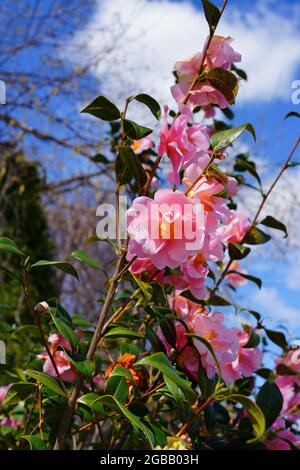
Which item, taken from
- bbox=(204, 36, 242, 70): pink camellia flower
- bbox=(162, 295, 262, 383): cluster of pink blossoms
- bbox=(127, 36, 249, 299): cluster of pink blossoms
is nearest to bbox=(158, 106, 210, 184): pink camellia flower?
bbox=(127, 36, 249, 299): cluster of pink blossoms

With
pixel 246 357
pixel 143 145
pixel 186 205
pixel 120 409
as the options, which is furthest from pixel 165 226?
pixel 143 145

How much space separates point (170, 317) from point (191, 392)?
0.15 meters

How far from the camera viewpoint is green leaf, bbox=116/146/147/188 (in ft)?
2.60

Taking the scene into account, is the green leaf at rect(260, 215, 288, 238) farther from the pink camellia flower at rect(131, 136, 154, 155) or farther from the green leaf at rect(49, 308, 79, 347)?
the green leaf at rect(49, 308, 79, 347)

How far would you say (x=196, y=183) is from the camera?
753 millimetres

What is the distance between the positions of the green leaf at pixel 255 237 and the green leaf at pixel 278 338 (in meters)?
0.18

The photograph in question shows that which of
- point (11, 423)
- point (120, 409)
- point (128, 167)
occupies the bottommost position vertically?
point (11, 423)

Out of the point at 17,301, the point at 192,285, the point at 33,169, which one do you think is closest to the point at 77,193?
the point at 33,169

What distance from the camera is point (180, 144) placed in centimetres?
77

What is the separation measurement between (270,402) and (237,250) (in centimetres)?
35

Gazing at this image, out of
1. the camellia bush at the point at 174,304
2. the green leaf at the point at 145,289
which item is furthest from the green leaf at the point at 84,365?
the green leaf at the point at 145,289

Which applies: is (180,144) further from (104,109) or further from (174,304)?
(174,304)

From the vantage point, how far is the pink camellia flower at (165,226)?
28.3 inches
